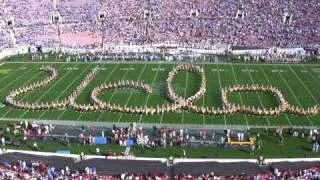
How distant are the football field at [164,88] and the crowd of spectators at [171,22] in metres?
7.90

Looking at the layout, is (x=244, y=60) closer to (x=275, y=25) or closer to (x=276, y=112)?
(x=275, y=25)

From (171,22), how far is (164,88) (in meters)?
18.6

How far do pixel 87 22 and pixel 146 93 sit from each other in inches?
877

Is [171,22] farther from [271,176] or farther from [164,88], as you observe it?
[271,176]

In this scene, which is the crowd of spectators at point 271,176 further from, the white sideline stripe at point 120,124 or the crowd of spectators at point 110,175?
the white sideline stripe at point 120,124

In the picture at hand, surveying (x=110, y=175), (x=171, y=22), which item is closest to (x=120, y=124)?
(x=110, y=175)

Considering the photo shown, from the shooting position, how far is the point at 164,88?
35.6 m

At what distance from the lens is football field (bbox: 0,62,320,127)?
29969 millimetres

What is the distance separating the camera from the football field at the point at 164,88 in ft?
98.3

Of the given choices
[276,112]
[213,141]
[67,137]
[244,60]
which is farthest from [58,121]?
[244,60]

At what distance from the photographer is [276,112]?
30203mm

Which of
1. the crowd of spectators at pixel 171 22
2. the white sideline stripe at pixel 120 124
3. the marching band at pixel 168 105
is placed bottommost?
the white sideline stripe at pixel 120 124

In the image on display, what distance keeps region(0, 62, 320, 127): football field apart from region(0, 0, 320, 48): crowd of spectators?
7.90 m

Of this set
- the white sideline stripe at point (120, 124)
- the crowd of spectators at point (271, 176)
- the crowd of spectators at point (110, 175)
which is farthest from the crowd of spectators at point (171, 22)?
the crowd of spectators at point (110, 175)
